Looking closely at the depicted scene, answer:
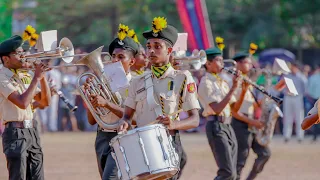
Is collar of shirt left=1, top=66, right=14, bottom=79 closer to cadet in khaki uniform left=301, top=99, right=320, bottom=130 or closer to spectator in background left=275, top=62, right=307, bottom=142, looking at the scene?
cadet in khaki uniform left=301, top=99, right=320, bottom=130

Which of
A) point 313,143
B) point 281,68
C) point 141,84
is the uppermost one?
point 141,84

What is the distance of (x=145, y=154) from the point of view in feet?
26.7

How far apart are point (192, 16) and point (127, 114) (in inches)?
630

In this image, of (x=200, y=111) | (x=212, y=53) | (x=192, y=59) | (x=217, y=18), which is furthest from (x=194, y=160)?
(x=217, y=18)

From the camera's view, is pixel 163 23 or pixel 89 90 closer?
pixel 163 23

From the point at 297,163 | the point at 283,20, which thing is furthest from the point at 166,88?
the point at 283,20

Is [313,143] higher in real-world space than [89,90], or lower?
lower

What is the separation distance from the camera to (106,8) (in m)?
37.1

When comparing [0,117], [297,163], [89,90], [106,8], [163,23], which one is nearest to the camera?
[163,23]

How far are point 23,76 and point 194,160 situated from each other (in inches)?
330

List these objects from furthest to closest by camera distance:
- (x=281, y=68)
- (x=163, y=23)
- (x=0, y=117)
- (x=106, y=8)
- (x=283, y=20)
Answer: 1. (x=106, y=8)
2. (x=283, y=20)
3. (x=281, y=68)
4. (x=0, y=117)
5. (x=163, y=23)

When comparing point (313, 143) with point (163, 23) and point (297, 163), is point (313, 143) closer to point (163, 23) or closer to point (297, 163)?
point (297, 163)

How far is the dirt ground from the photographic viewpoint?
15.7 m

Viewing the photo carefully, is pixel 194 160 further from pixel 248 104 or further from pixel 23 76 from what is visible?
pixel 23 76
